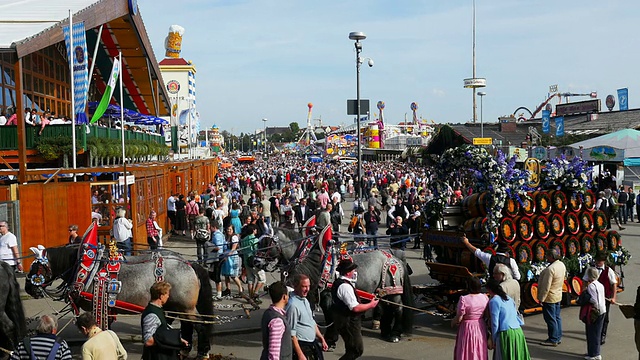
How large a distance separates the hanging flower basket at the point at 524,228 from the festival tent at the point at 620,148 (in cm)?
2098

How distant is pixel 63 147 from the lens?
57.0 feet

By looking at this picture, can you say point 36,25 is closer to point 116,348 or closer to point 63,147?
point 63,147

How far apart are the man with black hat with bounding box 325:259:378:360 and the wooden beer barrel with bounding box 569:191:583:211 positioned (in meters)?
4.98

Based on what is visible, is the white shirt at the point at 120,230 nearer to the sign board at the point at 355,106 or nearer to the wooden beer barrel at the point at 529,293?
the wooden beer barrel at the point at 529,293

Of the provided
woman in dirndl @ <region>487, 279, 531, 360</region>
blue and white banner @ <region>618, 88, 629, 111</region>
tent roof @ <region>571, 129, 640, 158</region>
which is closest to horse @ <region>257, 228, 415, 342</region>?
woman in dirndl @ <region>487, 279, 531, 360</region>

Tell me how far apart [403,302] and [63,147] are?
36.9ft

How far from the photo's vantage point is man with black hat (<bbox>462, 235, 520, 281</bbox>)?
9516mm

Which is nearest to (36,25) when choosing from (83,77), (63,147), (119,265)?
(83,77)

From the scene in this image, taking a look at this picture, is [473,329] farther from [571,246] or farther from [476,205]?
[571,246]

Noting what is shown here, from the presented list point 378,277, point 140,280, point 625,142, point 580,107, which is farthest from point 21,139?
point 580,107

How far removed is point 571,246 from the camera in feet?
35.6

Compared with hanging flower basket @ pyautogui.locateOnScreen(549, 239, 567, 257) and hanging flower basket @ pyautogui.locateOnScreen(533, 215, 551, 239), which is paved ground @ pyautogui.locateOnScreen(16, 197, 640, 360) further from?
hanging flower basket @ pyautogui.locateOnScreen(533, 215, 551, 239)

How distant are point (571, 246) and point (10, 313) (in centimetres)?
838

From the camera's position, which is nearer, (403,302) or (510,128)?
(403,302)
